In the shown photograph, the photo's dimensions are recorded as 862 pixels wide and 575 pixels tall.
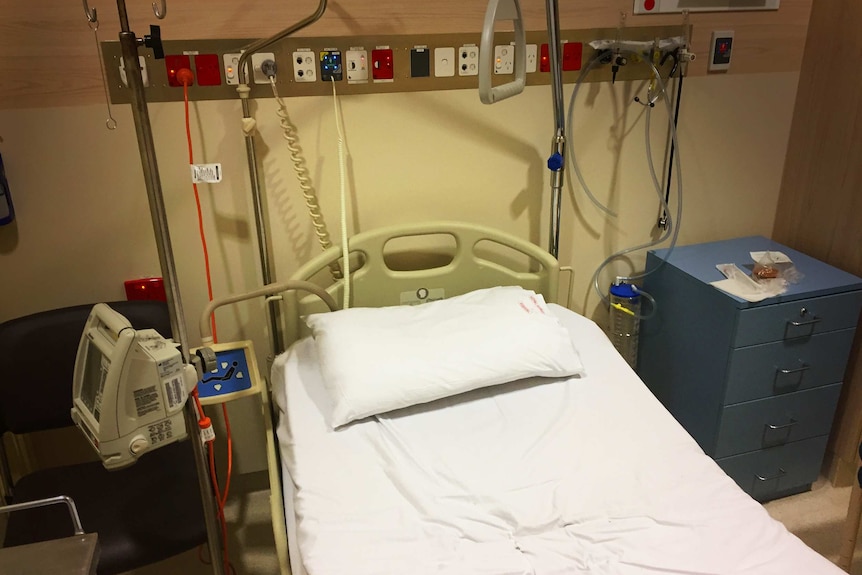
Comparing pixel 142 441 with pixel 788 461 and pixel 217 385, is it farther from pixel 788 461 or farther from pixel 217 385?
pixel 788 461

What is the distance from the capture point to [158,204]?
1.09 meters

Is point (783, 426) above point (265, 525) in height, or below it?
above

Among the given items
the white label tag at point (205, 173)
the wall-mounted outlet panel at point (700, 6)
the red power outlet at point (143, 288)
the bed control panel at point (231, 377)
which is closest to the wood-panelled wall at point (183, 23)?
the wall-mounted outlet panel at point (700, 6)

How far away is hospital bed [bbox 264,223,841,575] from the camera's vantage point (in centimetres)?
121

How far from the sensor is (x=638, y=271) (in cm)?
229

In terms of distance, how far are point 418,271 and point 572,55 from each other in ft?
2.50

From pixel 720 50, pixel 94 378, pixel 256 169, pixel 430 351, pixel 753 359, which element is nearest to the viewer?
pixel 94 378

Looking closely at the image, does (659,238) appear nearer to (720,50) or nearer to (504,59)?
(720,50)

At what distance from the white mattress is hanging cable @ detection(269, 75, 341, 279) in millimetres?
442

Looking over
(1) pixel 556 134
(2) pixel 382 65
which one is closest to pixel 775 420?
(1) pixel 556 134

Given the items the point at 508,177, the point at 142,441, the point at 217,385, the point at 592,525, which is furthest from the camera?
the point at 508,177

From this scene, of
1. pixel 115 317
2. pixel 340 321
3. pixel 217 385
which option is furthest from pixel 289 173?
pixel 115 317

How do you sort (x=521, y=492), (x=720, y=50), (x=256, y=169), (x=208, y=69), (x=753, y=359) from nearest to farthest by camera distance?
1. (x=521, y=492)
2. (x=208, y=69)
3. (x=256, y=169)
4. (x=753, y=359)
5. (x=720, y=50)

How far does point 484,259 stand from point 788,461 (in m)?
1.15
